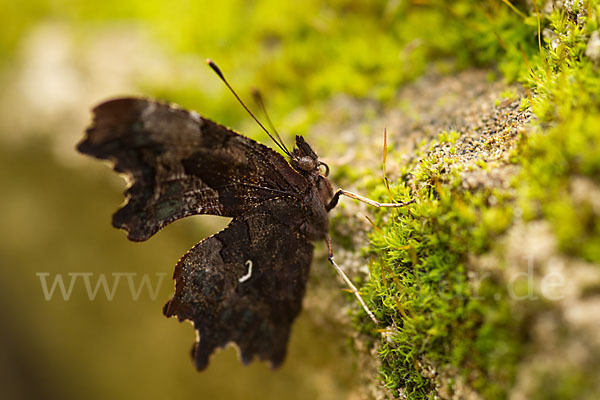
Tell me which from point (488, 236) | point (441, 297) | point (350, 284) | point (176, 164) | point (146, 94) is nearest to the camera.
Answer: point (488, 236)

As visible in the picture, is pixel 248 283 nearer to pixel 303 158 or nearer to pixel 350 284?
pixel 350 284

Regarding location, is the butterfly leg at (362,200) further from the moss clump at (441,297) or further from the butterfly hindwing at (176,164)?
the butterfly hindwing at (176,164)

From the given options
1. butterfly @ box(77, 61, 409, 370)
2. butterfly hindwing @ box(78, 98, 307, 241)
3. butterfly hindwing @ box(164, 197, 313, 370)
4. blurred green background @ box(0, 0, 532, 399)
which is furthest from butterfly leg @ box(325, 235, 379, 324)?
butterfly hindwing @ box(78, 98, 307, 241)

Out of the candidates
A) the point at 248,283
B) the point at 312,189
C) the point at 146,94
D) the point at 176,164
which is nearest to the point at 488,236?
the point at 312,189

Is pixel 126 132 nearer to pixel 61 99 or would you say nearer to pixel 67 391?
pixel 61 99

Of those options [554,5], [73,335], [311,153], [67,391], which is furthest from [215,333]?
→ [67,391]

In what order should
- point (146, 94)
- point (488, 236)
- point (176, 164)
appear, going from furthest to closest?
point (146, 94)
point (176, 164)
point (488, 236)

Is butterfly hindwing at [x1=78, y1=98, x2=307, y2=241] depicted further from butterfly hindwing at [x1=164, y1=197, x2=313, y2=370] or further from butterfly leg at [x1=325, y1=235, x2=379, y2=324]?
butterfly leg at [x1=325, y1=235, x2=379, y2=324]
